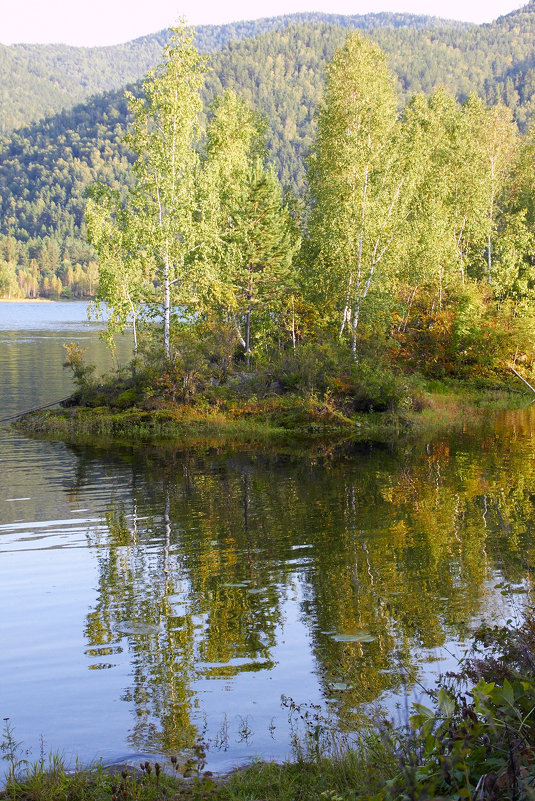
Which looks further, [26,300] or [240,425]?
[26,300]

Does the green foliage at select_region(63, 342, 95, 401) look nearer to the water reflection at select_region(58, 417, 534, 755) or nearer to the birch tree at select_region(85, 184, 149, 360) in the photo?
the birch tree at select_region(85, 184, 149, 360)

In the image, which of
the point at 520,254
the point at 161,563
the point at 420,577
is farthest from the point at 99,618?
the point at 520,254

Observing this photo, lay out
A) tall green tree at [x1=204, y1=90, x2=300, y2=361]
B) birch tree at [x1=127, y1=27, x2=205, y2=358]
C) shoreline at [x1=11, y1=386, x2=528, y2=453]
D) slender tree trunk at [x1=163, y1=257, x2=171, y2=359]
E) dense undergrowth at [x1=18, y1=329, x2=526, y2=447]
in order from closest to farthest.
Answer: shoreline at [x1=11, y1=386, x2=528, y2=453] < dense undergrowth at [x1=18, y1=329, x2=526, y2=447] < birch tree at [x1=127, y1=27, x2=205, y2=358] < slender tree trunk at [x1=163, y1=257, x2=171, y2=359] < tall green tree at [x1=204, y1=90, x2=300, y2=361]

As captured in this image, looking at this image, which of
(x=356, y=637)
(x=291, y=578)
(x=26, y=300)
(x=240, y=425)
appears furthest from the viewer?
(x=26, y=300)

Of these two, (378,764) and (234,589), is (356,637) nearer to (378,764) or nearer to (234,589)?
(234,589)

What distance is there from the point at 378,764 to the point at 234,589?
18.9 feet

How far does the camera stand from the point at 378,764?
16.8 feet

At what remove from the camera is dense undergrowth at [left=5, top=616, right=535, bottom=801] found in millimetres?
3924

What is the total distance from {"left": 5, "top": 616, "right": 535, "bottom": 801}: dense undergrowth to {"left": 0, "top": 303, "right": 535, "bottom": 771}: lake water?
404 millimetres

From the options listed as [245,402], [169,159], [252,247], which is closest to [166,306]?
[245,402]

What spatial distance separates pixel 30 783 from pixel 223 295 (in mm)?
29967

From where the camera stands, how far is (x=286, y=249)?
37438 mm

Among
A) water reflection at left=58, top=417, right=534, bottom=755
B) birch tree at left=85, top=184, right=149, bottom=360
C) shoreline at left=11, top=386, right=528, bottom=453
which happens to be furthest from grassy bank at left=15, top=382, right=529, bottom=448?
water reflection at left=58, top=417, right=534, bottom=755

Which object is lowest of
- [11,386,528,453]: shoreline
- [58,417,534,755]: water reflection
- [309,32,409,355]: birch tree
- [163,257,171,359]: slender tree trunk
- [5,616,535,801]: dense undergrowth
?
[11,386,528,453]: shoreline
